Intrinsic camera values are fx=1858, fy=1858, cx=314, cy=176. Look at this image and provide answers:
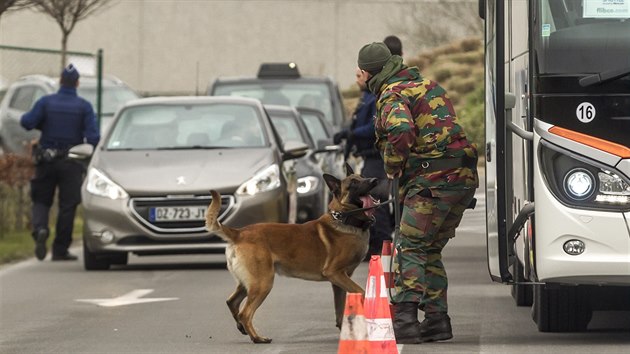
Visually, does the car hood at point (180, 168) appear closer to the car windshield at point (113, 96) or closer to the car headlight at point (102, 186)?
the car headlight at point (102, 186)

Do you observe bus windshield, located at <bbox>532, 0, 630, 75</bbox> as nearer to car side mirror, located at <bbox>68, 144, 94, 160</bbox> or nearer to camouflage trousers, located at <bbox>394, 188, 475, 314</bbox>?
camouflage trousers, located at <bbox>394, 188, 475, 314</bbox>

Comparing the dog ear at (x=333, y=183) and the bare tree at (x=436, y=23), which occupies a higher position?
the bare tree at (x=436, y=23)

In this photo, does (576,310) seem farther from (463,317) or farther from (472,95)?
(472,95)

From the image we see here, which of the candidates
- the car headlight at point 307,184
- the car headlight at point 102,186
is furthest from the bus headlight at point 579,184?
the car headlight at point 307,184

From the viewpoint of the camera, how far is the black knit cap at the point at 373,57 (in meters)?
10.5

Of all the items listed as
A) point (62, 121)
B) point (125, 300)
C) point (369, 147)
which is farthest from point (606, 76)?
point (62, 121)

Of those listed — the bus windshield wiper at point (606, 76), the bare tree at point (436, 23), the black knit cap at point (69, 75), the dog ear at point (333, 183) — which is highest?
the bare tree at point (436, 23)

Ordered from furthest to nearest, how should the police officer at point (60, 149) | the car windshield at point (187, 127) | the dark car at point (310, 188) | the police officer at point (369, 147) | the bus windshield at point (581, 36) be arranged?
the dark car at point (310, 188)
the police officer at point (60, 149)
the car windshield at point (187, 127)
the police officer at point (369, 147)
the bus windshield at point (581, 36)

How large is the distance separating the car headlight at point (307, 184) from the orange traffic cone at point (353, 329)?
9.88 metres

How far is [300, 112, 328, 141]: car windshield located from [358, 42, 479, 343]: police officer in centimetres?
1231

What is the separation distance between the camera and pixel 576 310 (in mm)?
10797

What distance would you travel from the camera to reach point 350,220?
11.0 meters

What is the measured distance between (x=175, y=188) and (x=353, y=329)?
795cm

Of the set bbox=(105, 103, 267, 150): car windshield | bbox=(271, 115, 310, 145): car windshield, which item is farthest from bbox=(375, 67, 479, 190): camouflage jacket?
bbox=(271, 115, 310, 145): car windshield
